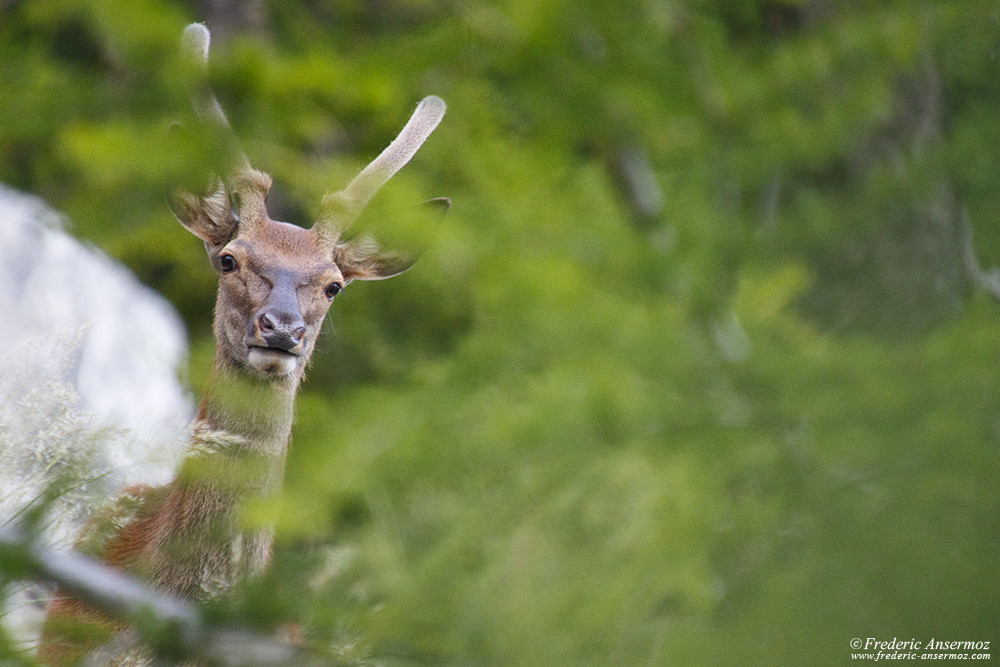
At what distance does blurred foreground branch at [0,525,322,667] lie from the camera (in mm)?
1023

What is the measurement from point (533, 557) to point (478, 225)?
728mm

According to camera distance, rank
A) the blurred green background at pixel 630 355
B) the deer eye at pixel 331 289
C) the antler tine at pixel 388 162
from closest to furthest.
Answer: the blurred green background at pixel 630 355 < the antler tine at pixel 388 162 < the deer eye at pixel 331 289

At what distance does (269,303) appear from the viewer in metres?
1.74

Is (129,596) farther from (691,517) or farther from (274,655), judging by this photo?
(691,517)

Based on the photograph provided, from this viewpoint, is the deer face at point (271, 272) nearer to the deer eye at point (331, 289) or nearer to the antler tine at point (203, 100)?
the deer eye at point (331, 289)

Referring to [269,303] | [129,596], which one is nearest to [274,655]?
[129,596]

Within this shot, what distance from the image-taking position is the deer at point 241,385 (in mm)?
1715

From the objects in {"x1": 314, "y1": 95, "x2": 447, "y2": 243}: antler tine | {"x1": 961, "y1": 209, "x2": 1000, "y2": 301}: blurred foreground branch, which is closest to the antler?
{"x1": 314, "y1": 95, "x2": 447, "y2": 243}: antler tine

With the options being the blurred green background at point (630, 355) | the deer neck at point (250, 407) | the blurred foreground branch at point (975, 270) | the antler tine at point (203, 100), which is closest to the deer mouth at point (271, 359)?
the deer neck at point (250, 407)

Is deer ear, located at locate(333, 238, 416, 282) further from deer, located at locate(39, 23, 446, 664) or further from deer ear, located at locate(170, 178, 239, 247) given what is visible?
deer ear, located at locate(170, 178, 239, 247)

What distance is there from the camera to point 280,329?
171 cm

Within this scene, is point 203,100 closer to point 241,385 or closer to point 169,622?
point 169,622

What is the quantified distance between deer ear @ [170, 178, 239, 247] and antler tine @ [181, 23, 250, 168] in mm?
271

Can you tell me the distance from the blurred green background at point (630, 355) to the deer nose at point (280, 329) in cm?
25
